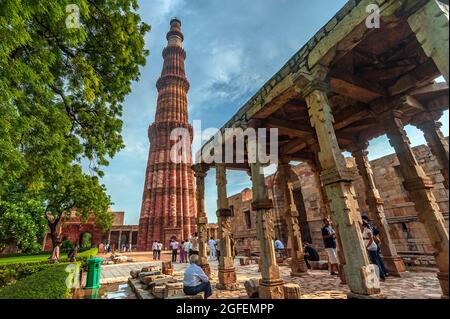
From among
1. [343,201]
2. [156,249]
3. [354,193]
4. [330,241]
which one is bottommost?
[330,241]

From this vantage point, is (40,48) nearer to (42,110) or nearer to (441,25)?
(42,110)

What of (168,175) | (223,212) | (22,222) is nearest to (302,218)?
(223,212)

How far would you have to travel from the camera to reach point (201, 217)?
354 inches

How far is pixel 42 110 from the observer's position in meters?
5.04

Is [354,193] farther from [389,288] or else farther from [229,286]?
[229,286]

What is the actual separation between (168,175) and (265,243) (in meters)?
27.5

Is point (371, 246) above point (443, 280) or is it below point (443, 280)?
above

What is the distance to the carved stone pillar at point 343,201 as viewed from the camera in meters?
3.37

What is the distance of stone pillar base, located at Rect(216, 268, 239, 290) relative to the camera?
6.50 meters

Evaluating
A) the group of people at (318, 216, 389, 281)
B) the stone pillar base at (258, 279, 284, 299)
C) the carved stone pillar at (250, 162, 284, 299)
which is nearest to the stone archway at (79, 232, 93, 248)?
the group of people at (318, 216, 389, 281)

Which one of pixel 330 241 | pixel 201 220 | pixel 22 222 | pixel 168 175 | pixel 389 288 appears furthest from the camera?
pixel 168 175

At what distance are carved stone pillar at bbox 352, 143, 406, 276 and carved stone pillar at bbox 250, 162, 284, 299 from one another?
157 inches

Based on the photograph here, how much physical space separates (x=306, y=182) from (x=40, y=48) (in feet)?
41.7

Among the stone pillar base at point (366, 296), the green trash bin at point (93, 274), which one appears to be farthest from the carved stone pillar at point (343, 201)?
the green trash bin at point (93, 274)
